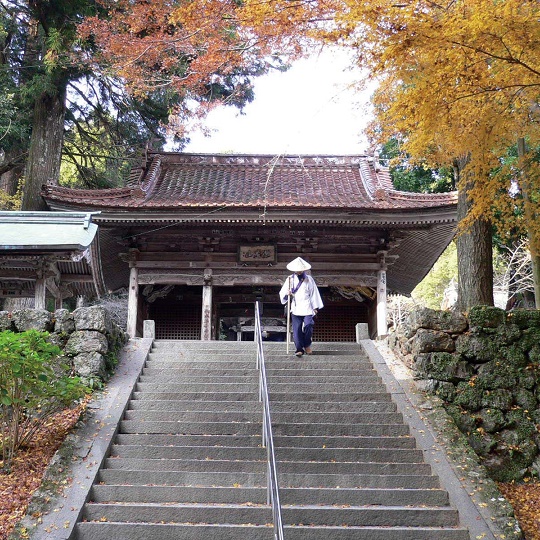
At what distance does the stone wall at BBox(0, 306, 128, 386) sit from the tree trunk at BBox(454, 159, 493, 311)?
5.30 m

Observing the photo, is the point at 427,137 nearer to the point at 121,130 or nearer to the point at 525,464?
the point at 525,464

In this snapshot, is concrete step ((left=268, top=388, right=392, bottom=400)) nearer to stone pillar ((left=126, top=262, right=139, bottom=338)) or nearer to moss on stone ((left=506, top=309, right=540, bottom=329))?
moss on stone ((left=506, top=309, right=540, bottom=329))

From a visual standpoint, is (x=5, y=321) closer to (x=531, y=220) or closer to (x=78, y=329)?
(x=78, y=329)

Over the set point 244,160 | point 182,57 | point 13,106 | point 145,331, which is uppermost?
point 182,57

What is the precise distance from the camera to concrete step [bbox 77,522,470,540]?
5.37 meters

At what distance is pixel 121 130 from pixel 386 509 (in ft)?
50.2

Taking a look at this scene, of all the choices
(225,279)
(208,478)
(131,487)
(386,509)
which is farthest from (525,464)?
(225,279)

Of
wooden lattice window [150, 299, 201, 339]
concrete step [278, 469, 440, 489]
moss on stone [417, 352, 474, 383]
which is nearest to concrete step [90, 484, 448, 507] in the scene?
concrete step [278, 469, 440, 489]

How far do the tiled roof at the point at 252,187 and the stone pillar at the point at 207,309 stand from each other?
1.78m

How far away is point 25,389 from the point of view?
6.32m

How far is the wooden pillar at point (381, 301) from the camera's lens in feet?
44.4

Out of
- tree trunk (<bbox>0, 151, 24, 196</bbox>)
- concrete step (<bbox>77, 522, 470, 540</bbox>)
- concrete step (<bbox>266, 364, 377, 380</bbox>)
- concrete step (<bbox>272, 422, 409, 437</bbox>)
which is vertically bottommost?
concrete step (<bbox>77, 522, 470, 540</bbox>)

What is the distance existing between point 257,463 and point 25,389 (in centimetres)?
258

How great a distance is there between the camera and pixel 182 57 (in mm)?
15344
